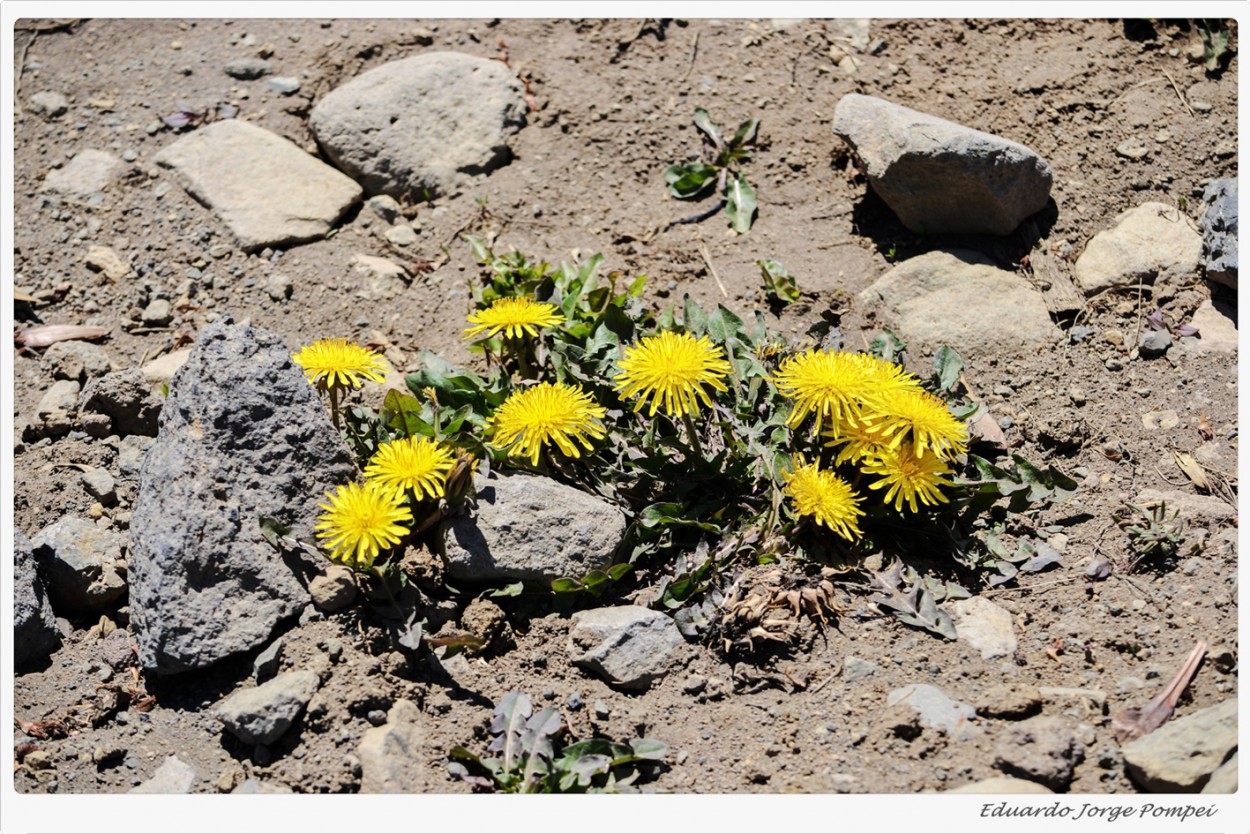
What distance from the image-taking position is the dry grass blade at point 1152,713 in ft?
10.2

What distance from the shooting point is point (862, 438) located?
11.9 ft

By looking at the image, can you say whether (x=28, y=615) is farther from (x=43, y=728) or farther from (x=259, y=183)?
(x=259, y=183)

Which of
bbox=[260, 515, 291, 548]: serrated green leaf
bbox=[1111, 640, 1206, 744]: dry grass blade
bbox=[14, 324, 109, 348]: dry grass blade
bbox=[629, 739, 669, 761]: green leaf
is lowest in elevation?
bbox=[629, 739, 669, 761]: green leaf

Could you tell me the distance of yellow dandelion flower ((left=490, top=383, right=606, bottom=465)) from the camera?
3611mm

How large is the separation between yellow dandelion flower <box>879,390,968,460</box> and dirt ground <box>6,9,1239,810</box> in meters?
0.57

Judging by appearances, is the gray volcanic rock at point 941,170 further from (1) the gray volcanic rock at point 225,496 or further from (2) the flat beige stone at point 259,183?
(1) the gray volcanic rock at point 225,496

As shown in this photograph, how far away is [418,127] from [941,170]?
2556 millimetres

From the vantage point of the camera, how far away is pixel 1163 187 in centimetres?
480

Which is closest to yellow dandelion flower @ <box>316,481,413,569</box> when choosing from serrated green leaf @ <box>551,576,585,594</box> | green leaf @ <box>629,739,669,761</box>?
serrated green leaf @ <box>551,576,585,594</box>

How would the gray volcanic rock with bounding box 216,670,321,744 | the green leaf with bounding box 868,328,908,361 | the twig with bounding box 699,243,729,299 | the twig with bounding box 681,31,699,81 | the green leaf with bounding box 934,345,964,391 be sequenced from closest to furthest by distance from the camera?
the gray volcanic rock with bounding box 216,670,321,744 < the green leaf with bounding box 934,345,964,391 < the green leaf with bounding box 868,328,908,361 < the twig with bounding box 699,243,729,299 < the twig with bounding box 681,31,699,81

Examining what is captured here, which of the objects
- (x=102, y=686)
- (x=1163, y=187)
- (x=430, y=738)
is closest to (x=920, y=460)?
(x=430, y=738)

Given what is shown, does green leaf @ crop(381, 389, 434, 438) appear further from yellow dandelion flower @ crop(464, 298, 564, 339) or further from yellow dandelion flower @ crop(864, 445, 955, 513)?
yellow dandelion flower @ crop(864, 445, 955, 513)

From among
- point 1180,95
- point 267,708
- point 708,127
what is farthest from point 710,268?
point 267,708

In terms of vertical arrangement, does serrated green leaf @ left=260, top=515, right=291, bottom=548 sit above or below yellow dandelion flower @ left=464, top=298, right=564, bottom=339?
below
